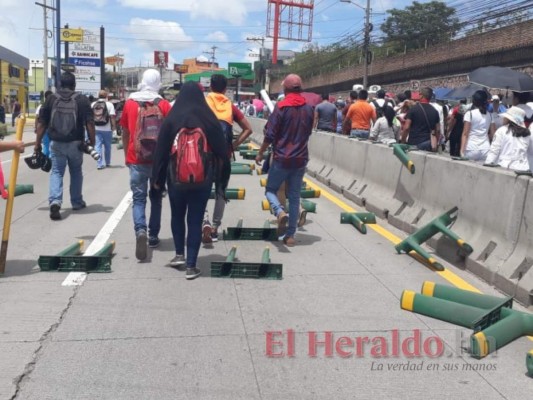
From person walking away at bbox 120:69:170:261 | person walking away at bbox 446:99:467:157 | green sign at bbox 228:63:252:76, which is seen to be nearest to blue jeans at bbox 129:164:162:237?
person walking away at bbox 120:69:170:261

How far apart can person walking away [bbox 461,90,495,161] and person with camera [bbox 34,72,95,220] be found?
18.7ft

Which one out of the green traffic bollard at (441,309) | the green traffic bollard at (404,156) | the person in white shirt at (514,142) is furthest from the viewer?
the green traffic bollard at (404,156)

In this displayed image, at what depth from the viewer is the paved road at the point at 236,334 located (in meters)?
3.86

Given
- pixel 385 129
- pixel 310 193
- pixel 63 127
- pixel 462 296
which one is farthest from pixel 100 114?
pixel 462 296

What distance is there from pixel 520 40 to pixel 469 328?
23.3m

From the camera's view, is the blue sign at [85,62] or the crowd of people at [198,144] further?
the blue sign at [85,62]

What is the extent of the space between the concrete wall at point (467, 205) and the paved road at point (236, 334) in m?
0.33

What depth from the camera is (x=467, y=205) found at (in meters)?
6.82

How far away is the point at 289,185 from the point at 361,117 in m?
6.35

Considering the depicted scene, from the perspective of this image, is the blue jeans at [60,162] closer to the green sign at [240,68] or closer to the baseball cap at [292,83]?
the baseball cap at [292,83]

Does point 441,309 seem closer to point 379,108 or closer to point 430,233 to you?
point 430,233

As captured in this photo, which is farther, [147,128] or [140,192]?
[140,192]

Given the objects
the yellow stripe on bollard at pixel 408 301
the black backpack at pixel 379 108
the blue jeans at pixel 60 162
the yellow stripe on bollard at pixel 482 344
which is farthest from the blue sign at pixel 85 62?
the yellow stripe on bollard at pixel 482 344

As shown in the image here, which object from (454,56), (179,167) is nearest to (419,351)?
(179,167)
